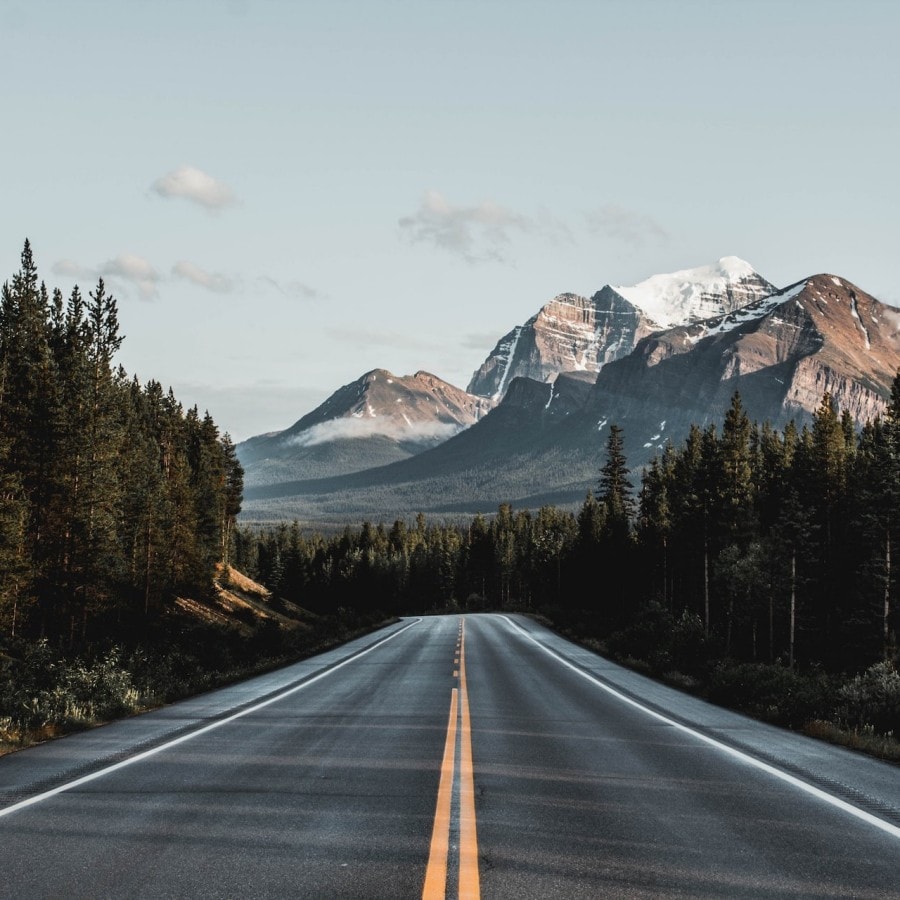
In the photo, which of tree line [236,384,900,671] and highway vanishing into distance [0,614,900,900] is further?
tree line [236,384,900,671]

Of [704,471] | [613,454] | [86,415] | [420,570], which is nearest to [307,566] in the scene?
[420,570]

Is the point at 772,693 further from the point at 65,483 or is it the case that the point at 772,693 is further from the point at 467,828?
the point at 65,483

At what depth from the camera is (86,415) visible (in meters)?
37.0

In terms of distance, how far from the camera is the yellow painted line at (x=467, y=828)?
5.47 metres

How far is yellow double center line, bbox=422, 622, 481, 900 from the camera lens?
5.45 m

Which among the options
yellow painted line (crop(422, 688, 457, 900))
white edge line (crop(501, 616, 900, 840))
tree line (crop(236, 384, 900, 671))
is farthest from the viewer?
tree line (crop(236, 384, 900, 671))

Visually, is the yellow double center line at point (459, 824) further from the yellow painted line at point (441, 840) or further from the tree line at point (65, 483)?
the tree line at point (65, 483)

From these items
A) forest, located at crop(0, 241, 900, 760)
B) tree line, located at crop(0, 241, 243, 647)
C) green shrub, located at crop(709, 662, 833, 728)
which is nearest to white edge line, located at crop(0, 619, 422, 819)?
forest, located at crop(0, 241, 900, 760)

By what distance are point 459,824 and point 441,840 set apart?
1.82ft

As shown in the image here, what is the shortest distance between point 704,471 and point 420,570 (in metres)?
90.6

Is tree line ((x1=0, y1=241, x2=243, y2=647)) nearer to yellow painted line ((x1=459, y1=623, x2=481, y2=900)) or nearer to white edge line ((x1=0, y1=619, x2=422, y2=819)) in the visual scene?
white edge line ((x1=0, y1=619, x2=422, y2=819))

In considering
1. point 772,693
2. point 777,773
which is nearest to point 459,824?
point 777,773

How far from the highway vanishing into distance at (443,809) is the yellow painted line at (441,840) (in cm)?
2

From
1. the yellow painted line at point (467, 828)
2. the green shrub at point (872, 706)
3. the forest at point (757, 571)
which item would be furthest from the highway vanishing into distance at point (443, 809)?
the forest at point (757, 571)
